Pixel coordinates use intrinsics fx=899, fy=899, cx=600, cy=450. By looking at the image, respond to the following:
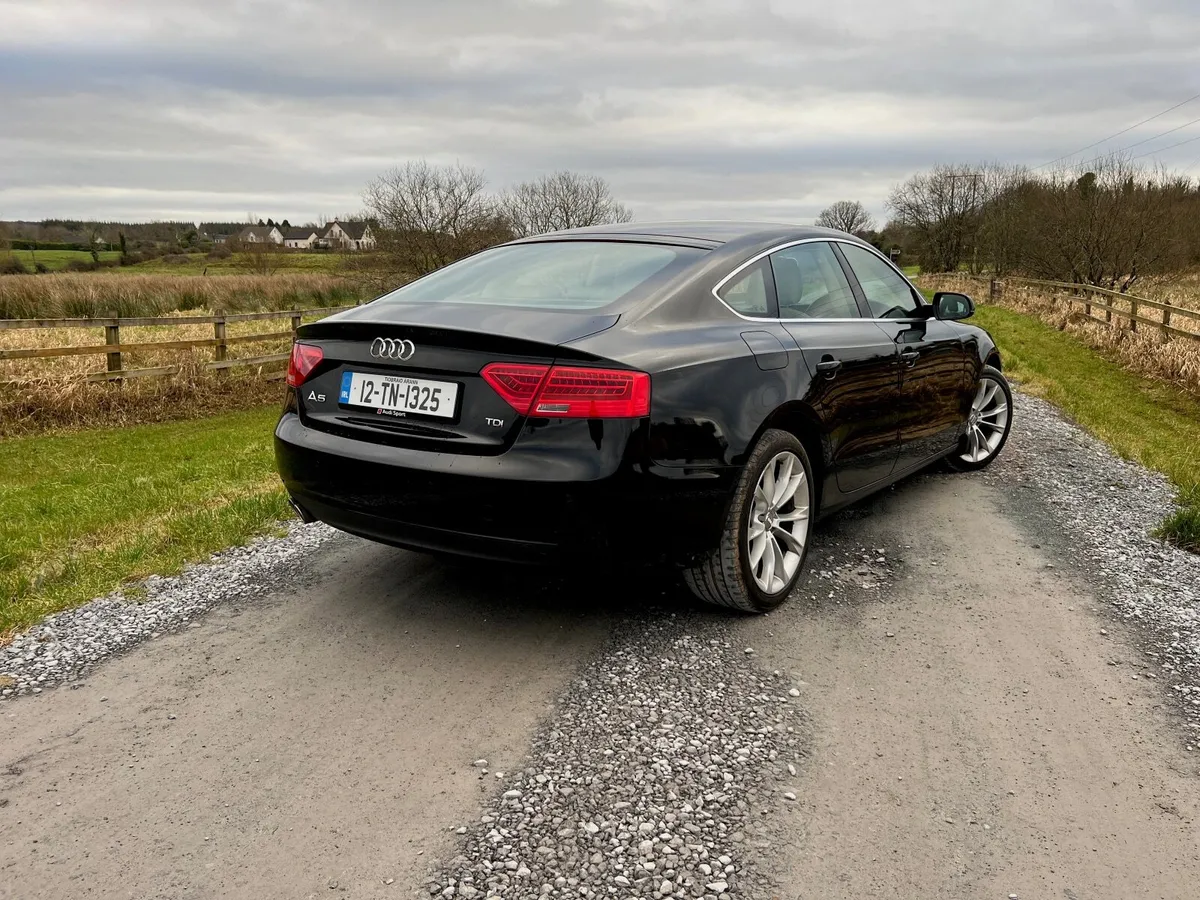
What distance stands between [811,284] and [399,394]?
2126 millimetres

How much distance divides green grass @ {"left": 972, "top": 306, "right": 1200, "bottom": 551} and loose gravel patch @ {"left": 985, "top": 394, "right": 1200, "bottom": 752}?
152 millimetres

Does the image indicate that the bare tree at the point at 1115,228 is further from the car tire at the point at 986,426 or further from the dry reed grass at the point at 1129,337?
the car tire at the point at 986,426

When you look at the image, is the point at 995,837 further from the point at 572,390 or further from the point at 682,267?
the point at 682,267

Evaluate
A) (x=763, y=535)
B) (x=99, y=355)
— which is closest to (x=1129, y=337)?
(x=763, y=535)

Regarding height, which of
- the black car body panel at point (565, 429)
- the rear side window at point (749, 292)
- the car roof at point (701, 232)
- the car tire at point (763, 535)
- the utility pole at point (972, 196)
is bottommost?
the car tire at point (763, 535)

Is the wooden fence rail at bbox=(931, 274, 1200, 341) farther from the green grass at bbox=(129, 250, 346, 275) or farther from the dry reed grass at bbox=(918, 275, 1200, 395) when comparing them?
the green grass at bbox=(129, 250, 346, 275)

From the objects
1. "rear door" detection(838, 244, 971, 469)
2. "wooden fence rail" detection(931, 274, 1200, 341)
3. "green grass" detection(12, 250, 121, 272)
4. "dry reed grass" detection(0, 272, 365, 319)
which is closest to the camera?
"rear door" detection(838, 244, 971, 469)

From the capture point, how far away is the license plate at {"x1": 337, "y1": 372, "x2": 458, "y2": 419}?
3162mm

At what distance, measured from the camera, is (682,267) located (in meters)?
3.67

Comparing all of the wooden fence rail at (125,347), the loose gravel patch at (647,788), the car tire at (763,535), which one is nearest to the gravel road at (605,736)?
the loose gravel patch at (647,788)

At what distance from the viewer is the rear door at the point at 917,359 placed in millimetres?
4785

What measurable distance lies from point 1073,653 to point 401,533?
257cm

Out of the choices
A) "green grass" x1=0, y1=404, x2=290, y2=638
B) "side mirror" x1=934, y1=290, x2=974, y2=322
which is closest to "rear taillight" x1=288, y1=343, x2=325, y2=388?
"green grass" x1=0, y1=404, x2=290, y2=638

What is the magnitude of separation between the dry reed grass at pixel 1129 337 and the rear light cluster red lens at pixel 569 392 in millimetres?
12321
